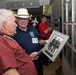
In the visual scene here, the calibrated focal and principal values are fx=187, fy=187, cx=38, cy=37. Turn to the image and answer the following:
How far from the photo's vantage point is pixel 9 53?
4.86ft

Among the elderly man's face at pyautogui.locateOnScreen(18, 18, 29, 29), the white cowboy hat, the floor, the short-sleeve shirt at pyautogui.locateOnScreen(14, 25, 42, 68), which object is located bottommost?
the floor

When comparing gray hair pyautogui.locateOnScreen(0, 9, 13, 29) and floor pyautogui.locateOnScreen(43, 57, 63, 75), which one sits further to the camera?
floor pyautogui.locateOnScreen(43, 57, 63, 75)

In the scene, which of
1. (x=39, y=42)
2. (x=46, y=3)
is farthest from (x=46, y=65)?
(x=46, y=3)

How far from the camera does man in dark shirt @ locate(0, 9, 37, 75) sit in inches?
56.5

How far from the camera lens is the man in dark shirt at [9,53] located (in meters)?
1.43

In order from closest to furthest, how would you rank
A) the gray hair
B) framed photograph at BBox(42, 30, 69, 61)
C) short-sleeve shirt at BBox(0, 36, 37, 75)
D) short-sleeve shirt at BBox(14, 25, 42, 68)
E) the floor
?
short-sleeve shirt at BBox(0, 36, 37, 75) < the gray hair < framed photograph at BBox(42, 30, 69, 61) < short-sleeve shirt at BBox(14, 25, 42, 68) < the floor

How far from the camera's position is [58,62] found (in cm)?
558

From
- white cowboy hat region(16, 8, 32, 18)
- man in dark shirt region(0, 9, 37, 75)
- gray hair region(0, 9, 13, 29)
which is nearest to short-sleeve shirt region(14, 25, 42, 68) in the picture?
white cowboy hat region(16, 8, 32, 18)

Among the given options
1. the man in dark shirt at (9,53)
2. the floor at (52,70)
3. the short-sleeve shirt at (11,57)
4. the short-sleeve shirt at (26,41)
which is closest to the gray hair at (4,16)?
the man in dark shirt at (9,53)

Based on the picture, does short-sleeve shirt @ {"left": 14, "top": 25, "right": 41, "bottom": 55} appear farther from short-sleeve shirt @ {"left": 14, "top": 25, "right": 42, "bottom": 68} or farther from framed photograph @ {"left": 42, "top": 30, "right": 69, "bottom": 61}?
framed photograph @ {"left": 42, "top": 30, "right": 69, "bottom": 61}

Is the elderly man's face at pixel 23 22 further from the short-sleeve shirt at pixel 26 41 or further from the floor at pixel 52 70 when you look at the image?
the floor at pixel 52 70

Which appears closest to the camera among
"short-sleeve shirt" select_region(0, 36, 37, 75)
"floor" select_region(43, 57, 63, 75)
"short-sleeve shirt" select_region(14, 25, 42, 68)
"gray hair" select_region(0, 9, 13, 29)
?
"short-sleeve shirt" select_region(0, 36, 37, 75)

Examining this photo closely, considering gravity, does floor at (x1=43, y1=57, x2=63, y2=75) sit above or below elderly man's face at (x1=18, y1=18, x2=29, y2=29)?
below

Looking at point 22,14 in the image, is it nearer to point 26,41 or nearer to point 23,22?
point 23,22
